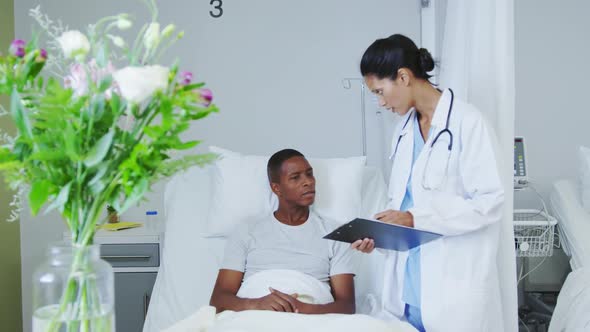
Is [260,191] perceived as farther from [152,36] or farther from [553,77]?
[553,77]

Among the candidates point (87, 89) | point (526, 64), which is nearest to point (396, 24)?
point (526, 64)

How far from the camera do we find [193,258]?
2336mm

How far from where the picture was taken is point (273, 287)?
191 cm

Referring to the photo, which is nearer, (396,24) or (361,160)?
(361,160)

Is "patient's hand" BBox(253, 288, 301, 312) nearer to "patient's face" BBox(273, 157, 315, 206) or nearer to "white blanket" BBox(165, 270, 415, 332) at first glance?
"white blanket" BBox(165, 270, 415, 332)

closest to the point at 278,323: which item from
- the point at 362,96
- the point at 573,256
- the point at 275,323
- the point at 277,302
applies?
the point at 275,323

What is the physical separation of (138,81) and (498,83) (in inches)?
51.0

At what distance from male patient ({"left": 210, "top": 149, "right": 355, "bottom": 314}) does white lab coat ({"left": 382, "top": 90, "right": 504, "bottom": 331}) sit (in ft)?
1.37

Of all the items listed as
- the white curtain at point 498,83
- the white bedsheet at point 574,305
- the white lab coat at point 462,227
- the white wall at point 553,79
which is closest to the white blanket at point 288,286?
the white lab coat at point 462,227

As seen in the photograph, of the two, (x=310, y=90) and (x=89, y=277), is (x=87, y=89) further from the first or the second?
(x=310, y=90)

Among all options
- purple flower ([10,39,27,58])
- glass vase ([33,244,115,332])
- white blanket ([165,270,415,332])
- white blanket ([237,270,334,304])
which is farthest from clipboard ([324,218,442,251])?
purple flower ([10,39,27,58])

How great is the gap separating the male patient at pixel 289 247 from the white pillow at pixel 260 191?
4.9 inches

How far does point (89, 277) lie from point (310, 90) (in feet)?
7.11

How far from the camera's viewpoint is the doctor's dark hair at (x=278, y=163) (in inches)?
86.2
